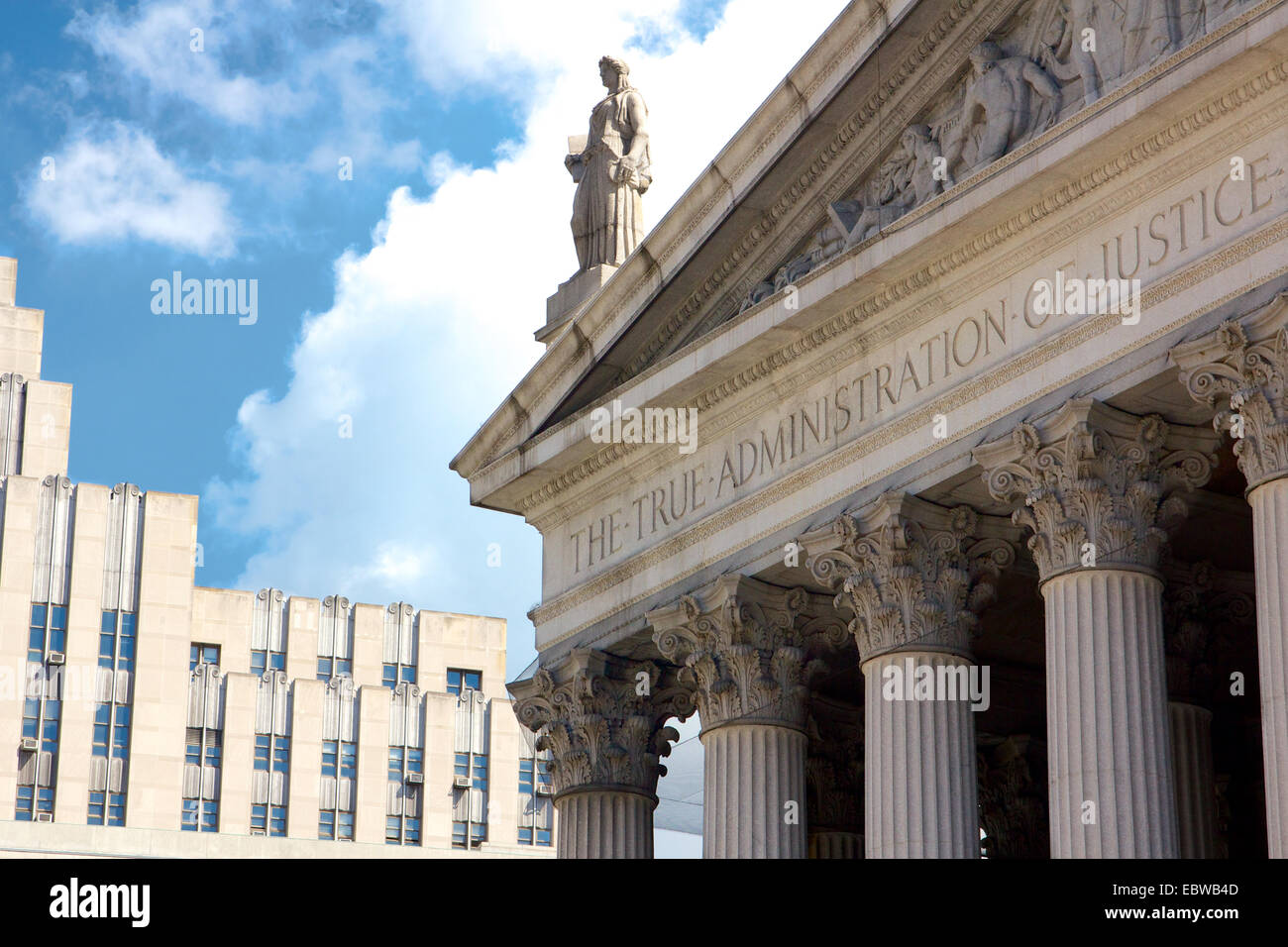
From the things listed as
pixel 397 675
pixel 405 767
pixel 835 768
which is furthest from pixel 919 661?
pixel 397 675

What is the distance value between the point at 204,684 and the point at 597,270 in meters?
70.2

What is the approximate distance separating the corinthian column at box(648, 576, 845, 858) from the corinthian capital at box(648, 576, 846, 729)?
0.05 feet

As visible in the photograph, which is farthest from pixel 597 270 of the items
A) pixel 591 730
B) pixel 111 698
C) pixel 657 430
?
pixel 111 698

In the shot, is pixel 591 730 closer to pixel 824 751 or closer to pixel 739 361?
pixel 824 751

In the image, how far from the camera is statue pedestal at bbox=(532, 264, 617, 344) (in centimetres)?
4719

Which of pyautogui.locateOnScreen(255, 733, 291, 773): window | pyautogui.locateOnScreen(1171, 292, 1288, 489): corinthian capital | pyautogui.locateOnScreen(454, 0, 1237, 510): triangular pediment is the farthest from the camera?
pyautogui.locateOnScreen(255, 733, 291, 773): window

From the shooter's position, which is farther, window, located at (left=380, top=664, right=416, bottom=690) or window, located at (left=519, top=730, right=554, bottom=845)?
window, located at (left=380, top=664, right=416, bottom=690)

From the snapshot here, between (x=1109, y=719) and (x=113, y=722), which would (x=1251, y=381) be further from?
(x=113, y=722)

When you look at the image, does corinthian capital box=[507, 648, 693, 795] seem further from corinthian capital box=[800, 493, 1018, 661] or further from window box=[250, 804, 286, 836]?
window box=[250, 804, 286, 836]

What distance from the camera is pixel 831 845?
155ft

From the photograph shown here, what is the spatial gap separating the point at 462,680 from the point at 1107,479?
3591 inches

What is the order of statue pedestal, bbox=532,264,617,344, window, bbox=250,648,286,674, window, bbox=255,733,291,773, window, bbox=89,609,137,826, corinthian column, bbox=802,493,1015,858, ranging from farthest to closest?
window, bbox=250,648,286,674, window, bbox=255,733,291,773, window, bbox=89,609,137,826, statue pedestal, bbox=532,264,617,344, corinthian column, bbox=802,493,1015,858

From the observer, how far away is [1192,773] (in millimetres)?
39656

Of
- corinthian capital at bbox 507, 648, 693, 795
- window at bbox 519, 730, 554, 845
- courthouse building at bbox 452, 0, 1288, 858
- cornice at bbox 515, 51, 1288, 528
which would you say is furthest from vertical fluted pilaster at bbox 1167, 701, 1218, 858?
window at bbox 519, 730, 554, 845
